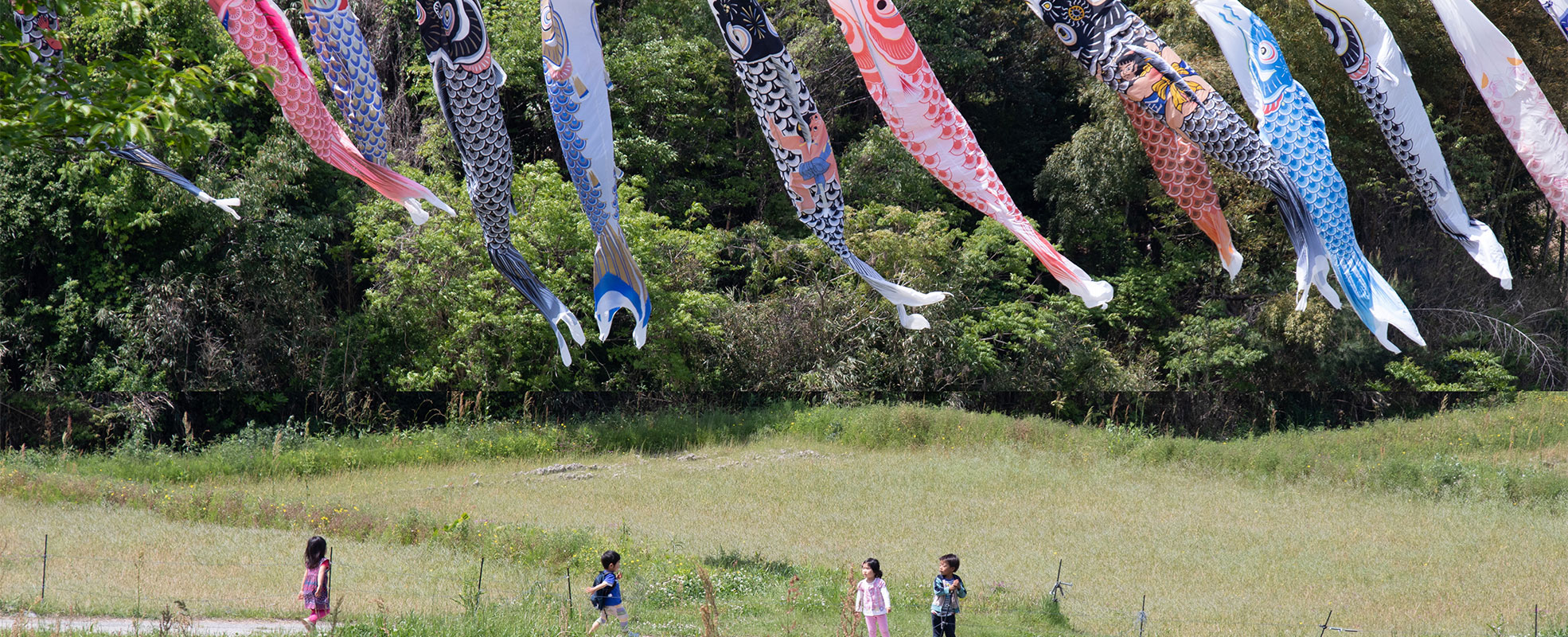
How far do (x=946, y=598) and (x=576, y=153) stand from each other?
6835mm

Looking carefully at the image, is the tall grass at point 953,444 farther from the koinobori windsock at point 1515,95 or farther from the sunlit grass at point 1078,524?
the koinobori windsock at point 1515,95

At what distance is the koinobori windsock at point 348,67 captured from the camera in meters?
12.1

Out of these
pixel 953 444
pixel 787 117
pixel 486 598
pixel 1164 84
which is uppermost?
pixel 1164 84

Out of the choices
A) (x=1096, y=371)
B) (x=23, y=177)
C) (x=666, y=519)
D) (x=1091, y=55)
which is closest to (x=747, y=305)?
A: (x=1096, y=371)

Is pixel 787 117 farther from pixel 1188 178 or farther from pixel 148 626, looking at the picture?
pixel 148 626

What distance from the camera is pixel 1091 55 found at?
12.7m

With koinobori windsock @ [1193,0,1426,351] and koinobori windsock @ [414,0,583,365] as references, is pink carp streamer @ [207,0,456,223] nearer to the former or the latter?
koinobori windsock @ [414,0,583,365]

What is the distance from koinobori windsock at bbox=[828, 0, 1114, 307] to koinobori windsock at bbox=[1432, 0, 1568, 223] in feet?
18.3

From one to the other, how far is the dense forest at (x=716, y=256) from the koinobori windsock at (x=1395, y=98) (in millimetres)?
7598

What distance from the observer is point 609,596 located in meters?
7.98

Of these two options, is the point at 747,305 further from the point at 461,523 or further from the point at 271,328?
the point at 461,523

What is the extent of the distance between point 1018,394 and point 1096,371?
1.81m

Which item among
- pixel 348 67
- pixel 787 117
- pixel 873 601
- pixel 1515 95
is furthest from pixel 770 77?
pixel 1515 95

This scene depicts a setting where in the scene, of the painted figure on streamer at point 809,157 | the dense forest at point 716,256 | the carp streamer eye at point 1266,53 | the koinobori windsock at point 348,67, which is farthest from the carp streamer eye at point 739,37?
the dense forest at point 716,256
